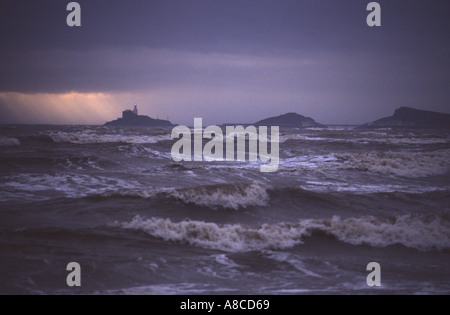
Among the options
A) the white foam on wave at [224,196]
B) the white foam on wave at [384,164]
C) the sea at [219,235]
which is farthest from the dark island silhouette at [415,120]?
the white foam on wave at [224,196]

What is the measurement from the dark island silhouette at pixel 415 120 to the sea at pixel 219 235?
77714mm

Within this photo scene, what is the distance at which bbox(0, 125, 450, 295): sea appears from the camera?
5148 millimetres

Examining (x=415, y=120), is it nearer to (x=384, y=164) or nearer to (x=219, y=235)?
(x=384, y=164)

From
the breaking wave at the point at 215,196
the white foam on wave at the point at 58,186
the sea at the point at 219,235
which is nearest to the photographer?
the sea at the point at 219,235

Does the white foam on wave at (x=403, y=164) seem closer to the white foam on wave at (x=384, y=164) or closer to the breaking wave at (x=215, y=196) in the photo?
the white foam on wave at (x=384, y=164)

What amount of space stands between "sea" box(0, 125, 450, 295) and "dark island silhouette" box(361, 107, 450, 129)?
255 feet

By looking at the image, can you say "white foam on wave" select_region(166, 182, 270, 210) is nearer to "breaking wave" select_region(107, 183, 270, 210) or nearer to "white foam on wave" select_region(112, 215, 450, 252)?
"breaking wave" select_region(107, 183, 270, 210)

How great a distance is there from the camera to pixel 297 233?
7289 millimetres

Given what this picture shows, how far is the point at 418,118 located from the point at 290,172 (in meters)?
82.6

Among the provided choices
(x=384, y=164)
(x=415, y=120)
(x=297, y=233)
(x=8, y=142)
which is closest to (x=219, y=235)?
(x=297, y=233)

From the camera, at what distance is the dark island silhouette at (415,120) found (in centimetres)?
8119

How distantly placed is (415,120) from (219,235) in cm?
9079
